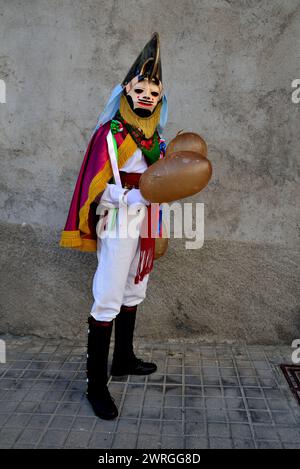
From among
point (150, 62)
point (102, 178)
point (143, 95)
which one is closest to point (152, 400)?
point (102, 178)

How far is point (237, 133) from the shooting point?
337 cm

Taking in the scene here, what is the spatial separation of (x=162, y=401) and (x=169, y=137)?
6.48 feet

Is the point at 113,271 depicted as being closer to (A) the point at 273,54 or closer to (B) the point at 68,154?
(B) the point at 68,154

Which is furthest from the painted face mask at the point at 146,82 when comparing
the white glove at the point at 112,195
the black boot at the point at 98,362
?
the black boot at the point at 98,362

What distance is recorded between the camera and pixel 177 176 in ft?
7.16

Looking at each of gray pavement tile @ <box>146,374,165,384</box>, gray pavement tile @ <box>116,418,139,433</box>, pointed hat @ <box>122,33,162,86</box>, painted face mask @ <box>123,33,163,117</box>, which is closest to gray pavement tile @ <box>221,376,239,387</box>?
gray pavement tile @ <box>146,374,165,384</box>

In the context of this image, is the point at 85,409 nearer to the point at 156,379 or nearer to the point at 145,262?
the point at 156,379

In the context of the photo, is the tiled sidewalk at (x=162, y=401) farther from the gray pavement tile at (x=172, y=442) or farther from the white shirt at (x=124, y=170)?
the white shirt at (x=124, y=170)

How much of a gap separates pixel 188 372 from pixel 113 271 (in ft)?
3.46

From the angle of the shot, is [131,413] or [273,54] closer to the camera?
[131,413]

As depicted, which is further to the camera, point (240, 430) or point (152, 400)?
point (152, 400)

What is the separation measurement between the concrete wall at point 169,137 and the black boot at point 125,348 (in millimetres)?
577
